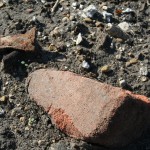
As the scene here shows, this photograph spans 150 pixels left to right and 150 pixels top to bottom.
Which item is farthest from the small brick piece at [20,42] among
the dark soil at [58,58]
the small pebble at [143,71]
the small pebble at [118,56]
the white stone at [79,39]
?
the small pebble at [143,71]

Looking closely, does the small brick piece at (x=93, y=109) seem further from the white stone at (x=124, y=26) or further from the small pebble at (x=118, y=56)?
the white stone at (x=124, y=26)

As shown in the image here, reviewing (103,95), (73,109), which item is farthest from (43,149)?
(103,95)

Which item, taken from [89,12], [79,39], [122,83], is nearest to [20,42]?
[79,39]

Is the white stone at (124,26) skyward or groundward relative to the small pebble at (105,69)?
skyward

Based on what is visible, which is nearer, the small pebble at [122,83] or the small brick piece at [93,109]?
the small brick piece at [93,109]

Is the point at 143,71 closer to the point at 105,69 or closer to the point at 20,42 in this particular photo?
the point at 105,69

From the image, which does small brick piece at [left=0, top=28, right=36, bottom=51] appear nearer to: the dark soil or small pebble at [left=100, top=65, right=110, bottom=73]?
the dark soil
